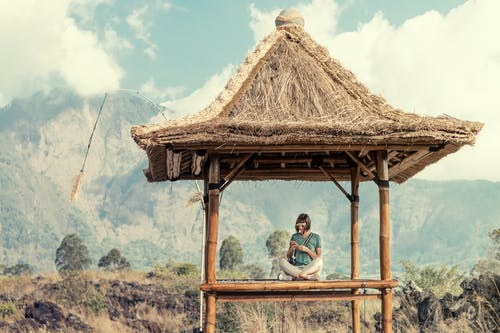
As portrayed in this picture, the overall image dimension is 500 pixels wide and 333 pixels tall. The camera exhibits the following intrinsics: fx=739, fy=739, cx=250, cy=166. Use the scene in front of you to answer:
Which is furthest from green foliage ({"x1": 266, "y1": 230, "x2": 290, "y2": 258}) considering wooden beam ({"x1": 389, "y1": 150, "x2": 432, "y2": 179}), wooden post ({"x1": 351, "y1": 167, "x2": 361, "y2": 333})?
wooden beam ({"x1": 389, "y1": 150, "x2": 432, "y2": 179})

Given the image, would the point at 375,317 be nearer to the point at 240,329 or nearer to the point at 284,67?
the point at 240,329

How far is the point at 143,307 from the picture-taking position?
25.8 metres

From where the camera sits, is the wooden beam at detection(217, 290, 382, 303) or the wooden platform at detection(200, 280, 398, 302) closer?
the wooden platform at detection(200, 280, 398, 302)

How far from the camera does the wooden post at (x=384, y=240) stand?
10.2 meters

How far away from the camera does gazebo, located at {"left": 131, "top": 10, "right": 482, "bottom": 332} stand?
31.8 feet

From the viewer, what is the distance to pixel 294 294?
34.1 feet

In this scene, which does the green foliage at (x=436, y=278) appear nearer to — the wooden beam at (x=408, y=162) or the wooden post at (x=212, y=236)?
the wooden beam at (x=408, y=162)

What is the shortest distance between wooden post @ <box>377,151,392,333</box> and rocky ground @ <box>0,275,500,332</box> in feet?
23.2

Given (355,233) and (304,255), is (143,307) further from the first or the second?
(304,255)

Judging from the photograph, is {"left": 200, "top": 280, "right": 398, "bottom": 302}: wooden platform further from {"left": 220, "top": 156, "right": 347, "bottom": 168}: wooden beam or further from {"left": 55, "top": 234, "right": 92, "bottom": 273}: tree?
{"left": 55, "top": 234, "right": 92, "bottom": 273}: tree

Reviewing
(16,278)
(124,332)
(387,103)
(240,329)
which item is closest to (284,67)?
(387,103)

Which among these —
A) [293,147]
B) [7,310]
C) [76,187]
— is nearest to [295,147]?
[293,147]

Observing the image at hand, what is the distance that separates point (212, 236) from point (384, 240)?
2.40 m

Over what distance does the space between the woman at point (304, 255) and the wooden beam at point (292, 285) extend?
Result: 25.3 inches
